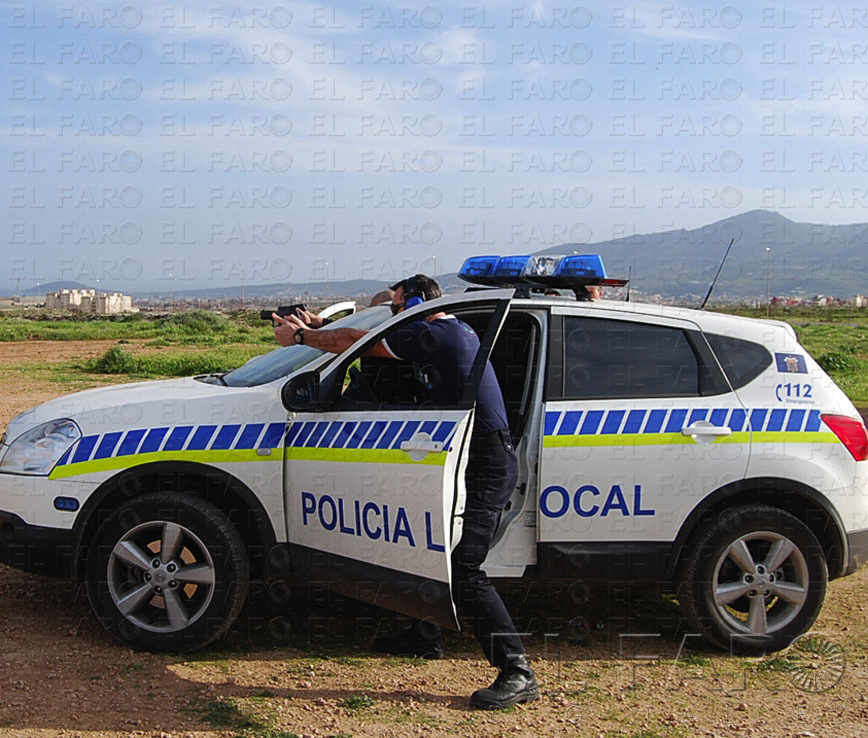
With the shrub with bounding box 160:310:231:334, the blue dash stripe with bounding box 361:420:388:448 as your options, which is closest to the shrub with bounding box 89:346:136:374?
the blue dash stripe with bounding box 361:420:388:448

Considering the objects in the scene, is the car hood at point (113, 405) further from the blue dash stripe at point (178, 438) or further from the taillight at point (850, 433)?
the taillight at point (850, 433)

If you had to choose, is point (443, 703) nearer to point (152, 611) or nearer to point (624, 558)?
point (624, 558)

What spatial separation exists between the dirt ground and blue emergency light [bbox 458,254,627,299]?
74.9 inches

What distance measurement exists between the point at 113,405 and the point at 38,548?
782mm

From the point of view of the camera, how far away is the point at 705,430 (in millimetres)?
4914

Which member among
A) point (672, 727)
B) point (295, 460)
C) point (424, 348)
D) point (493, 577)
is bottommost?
point (672, 727)

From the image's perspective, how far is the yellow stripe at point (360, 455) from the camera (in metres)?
4.44

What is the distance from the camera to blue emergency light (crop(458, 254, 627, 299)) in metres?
5.17

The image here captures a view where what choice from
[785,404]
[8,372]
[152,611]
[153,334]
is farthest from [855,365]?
[153,334]

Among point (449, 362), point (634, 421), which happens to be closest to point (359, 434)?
point (449, 362)

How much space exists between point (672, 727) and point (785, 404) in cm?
173

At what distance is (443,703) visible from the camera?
445 centimetres

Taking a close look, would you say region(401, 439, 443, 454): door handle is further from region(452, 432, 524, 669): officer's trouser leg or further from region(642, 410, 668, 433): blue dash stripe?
region(642, 410, 668, 433): blue dash stripe

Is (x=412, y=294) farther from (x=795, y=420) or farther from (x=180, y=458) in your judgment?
(x=795, y=420)
